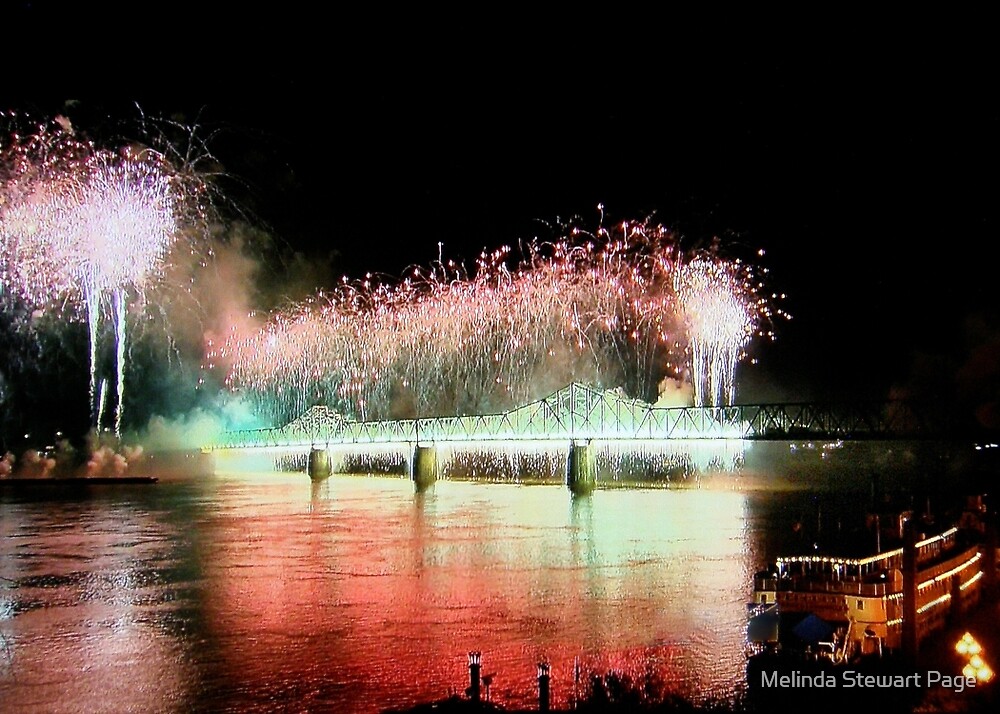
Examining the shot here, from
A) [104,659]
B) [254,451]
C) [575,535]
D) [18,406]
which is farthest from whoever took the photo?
[254,451]

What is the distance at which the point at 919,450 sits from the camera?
8525 cm

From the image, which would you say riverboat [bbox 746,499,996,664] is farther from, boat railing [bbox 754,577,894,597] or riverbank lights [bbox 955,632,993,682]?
riverbank lights [bbox 955,632,993,682]

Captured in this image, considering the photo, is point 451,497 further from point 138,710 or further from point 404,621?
point 138,710

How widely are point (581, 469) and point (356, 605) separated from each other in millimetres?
50874

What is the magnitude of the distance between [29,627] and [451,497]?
172ft

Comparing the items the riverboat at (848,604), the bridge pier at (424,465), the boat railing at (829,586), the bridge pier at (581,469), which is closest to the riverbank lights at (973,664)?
the riverboat at (848,604)

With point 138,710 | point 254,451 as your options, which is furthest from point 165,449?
point 138,710

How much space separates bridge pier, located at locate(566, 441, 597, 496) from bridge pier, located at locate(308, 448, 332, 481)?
29.1 metres

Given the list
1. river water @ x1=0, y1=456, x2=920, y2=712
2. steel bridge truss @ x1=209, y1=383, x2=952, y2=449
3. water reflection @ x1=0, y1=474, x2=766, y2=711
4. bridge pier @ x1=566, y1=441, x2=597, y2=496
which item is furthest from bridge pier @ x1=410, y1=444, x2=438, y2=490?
water reflection @ x1=0, y1=474, x2=766, y2=711

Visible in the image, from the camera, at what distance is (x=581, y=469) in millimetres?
82625

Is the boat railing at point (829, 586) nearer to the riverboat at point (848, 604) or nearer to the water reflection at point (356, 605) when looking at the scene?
the riverboat at point (848, 604)

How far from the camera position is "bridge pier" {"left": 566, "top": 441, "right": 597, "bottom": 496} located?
81375mm

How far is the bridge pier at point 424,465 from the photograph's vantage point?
92.4 m

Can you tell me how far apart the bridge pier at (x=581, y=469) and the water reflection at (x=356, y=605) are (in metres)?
17.2
